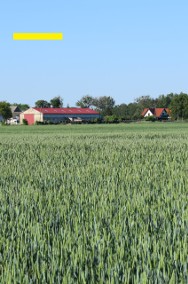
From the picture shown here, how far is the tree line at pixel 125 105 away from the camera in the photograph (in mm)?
128375

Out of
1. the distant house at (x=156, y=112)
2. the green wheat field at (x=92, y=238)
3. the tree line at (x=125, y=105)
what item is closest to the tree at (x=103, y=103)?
the tree line at (x=125, y=105)

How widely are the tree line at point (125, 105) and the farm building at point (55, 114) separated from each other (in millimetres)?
4874

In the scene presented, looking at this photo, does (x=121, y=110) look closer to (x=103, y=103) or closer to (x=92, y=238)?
(x=103, y=103)

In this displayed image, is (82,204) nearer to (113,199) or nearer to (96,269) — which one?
(113,199)

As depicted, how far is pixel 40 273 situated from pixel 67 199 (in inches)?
108

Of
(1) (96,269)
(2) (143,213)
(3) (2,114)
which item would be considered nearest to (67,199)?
(2) (143,213)

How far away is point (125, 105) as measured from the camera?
162875 millimetres

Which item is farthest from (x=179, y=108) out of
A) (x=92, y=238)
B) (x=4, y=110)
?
(x=92, y=238)

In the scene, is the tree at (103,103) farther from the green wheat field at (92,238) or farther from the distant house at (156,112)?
the green wheat field at (92,238)

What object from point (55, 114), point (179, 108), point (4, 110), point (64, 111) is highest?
point (179, 108)

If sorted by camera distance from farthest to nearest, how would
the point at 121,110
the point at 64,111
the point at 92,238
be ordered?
the point at 121,110, the point at 64,111, the point at 92,238

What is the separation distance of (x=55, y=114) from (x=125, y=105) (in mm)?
35759

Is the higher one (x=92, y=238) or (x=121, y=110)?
(x=121, y=110)

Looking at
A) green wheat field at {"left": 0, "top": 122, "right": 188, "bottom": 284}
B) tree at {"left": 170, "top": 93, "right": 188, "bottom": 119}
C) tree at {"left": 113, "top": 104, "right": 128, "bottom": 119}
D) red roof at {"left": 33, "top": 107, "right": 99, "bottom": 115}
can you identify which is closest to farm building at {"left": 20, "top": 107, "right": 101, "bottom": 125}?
red roof at {"left": 33, "top": 107, "right": 99, "bottom": 115}
